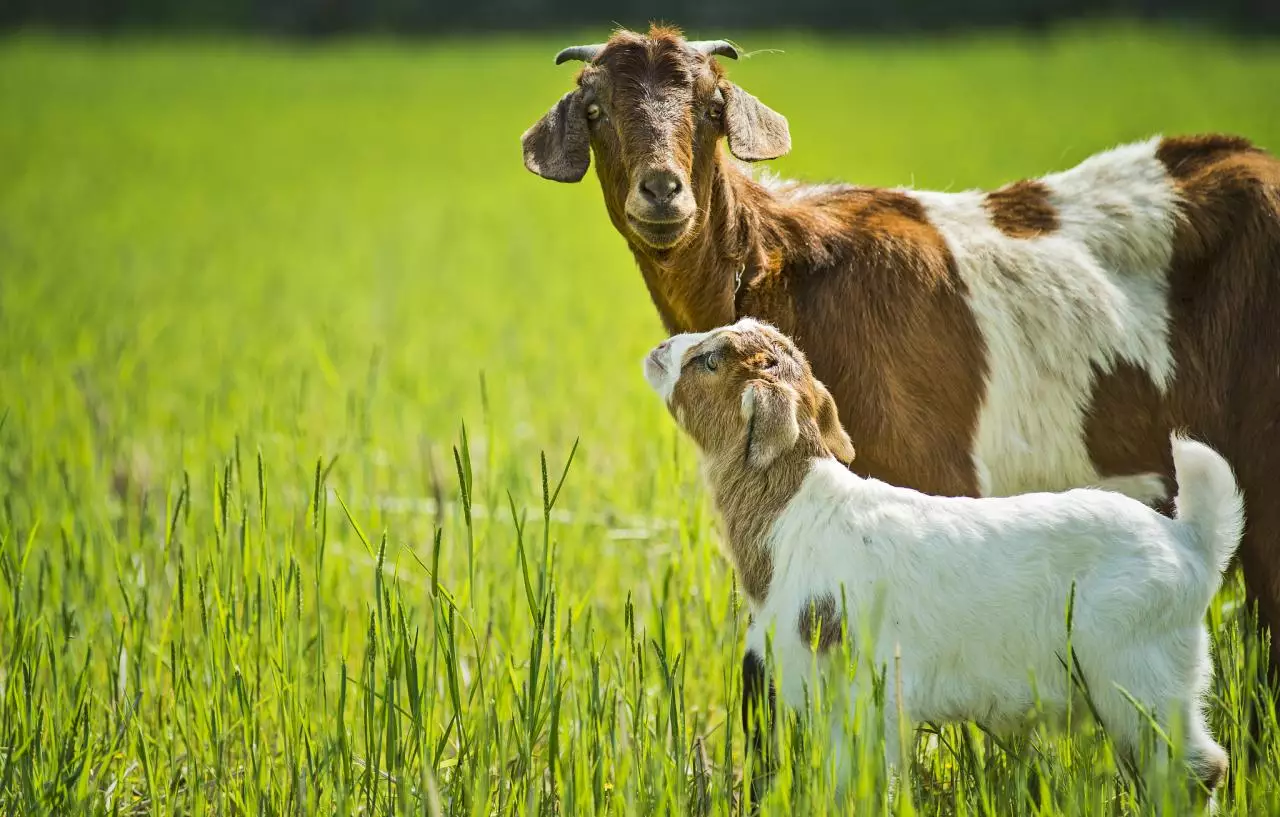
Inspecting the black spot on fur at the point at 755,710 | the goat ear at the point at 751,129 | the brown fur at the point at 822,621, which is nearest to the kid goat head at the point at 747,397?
the brown fur at the point at 822,621

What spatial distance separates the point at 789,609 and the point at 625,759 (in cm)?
51

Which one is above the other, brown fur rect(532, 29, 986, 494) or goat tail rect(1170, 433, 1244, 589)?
brown fur rect(532, 29, 986, 494)

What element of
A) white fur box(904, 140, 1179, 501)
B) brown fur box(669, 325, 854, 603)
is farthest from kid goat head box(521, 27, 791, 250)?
white fur box(904, 140, 1179, 501)

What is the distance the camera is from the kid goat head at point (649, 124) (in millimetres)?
3760

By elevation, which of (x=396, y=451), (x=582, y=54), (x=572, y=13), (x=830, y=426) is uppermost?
(x=572, y=13)

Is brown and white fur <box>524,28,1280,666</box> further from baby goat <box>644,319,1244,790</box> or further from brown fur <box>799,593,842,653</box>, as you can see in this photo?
brown fur <box>799,593,842,653</box>

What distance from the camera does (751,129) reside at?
3957 mm

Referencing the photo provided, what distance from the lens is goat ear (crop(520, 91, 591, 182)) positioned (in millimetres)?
3922

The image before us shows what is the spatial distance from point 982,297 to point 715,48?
1070 millimetres

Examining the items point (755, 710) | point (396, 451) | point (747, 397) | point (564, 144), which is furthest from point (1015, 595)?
point (396, 451)

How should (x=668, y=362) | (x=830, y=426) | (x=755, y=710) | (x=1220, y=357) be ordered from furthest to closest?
(x=1220, y=357)
(x=668, y=362)
(x=830, y=426)
(x=755, y=710)

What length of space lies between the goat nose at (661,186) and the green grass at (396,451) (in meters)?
0.99

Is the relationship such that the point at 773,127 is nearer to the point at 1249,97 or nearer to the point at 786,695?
the point at 786,695

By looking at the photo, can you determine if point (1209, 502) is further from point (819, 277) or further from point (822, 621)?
point (819, 277)
